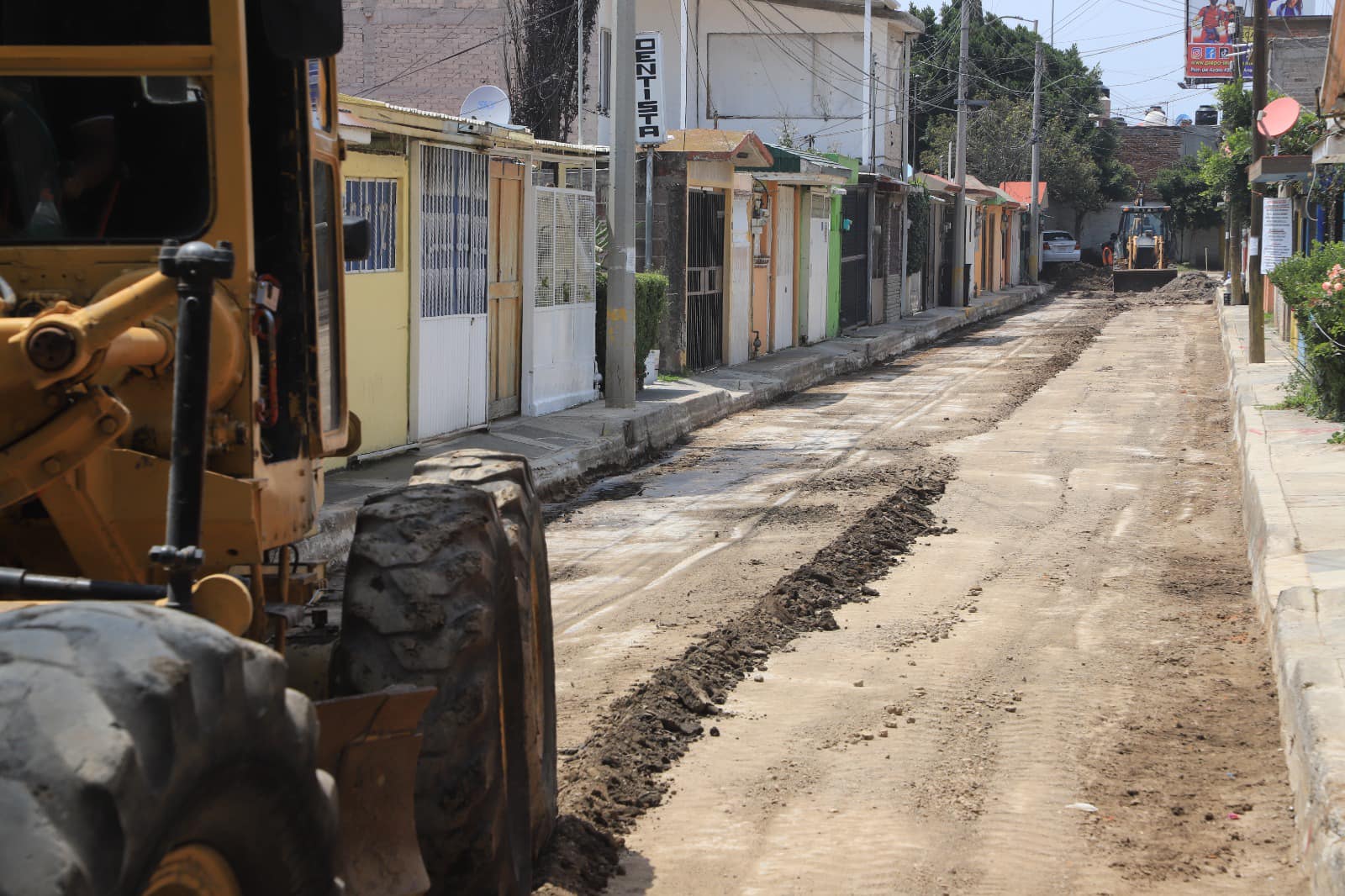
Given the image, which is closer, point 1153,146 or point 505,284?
point 505,284

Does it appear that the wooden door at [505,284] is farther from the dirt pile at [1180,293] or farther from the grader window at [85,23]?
the dirt pile at [1180,293]

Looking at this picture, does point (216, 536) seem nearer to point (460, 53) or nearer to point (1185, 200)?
point (460, 53)

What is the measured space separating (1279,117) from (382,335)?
45.3ft

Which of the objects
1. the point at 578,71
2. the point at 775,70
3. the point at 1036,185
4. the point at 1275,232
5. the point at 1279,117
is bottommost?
the point at 1275,232

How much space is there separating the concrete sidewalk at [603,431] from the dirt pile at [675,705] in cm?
157

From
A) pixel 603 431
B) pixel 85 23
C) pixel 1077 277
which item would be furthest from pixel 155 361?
pixel 1077 277

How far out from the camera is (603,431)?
1666cm

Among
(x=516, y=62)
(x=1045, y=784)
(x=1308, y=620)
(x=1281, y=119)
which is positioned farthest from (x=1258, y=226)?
(x=1045, y=784)

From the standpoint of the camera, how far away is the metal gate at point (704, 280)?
23.9m

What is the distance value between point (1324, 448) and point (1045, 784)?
9.33m

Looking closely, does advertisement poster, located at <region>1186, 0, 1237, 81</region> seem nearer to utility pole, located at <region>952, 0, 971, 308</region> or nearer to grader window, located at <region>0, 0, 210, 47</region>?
utility pole, located at <region>952, 0, 971, 308</region>

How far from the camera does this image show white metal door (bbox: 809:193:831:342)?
31.5 m

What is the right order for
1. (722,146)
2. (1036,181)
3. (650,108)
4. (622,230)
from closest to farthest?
(622,230) < (650,108) < (722,146) < (1036,181)

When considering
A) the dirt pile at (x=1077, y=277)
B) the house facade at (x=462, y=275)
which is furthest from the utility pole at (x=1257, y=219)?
the dirt pile at (x=1077, y=277)
